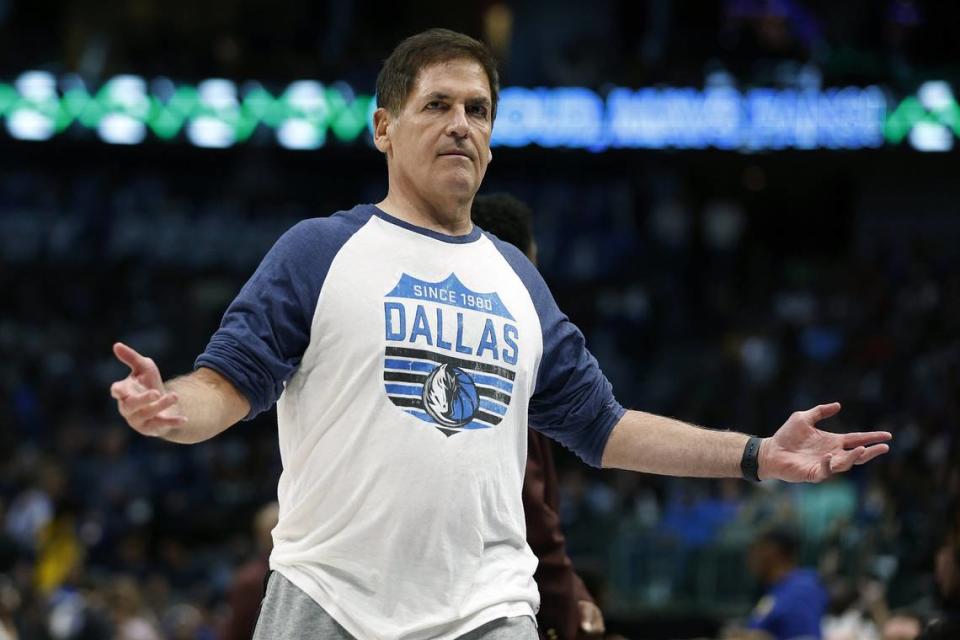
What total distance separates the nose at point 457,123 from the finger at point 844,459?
1.06 m

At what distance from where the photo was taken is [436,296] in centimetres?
315

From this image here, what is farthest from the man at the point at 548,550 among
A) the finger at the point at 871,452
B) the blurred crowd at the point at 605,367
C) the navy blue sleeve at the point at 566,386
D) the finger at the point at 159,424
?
the blurred crowd at the point at 605,367

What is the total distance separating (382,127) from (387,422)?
0.75 m

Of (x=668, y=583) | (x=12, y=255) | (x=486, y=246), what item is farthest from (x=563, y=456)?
(x=486, y=246)

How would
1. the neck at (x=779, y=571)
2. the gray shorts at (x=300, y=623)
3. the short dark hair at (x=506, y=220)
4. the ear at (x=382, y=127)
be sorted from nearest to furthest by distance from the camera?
the gray shorts at (x=300, y=623)
the ear at (x=382, y=127)
the short dark hair at (x=506, y=220)
the neck at (x=779, y=571)

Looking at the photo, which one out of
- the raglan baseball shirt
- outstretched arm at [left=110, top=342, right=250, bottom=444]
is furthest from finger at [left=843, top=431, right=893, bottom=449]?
outstretched arm at [left=110, top=342, right=250, bottom=444]

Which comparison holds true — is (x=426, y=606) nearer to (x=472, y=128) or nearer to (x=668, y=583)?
(x=472, y=128)

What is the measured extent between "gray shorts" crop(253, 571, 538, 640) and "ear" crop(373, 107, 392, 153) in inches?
38.9

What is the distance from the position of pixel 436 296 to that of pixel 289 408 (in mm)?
388

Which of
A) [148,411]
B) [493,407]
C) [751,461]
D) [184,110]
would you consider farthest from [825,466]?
[184,110]

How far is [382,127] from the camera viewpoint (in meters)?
3.39

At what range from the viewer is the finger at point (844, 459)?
3.18 m

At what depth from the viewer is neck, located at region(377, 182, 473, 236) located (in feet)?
10.8

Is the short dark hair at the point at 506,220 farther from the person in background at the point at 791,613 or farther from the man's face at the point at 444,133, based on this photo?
the person in background at the point at 791,613
